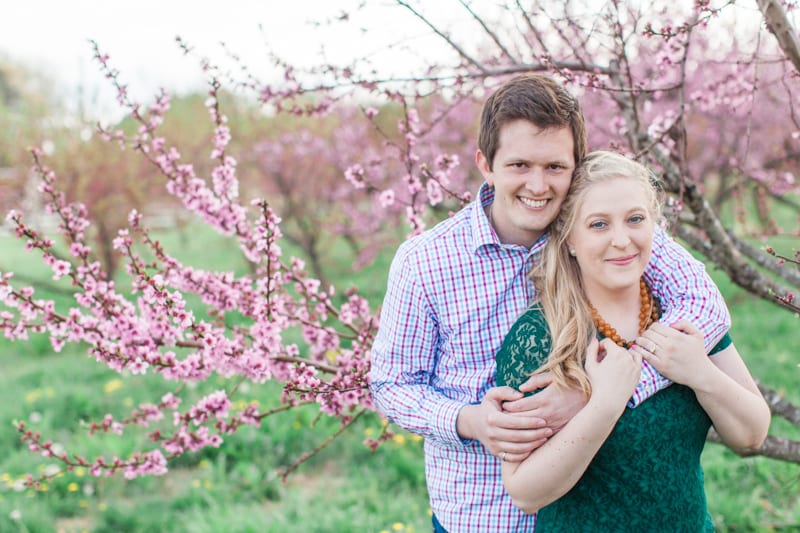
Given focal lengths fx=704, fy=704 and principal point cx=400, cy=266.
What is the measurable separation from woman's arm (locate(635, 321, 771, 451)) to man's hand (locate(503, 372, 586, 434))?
0.19m

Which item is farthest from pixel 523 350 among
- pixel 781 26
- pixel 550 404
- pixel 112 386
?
pixel 112 386

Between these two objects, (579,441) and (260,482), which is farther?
(260,482)

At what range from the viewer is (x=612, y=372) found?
152 cm

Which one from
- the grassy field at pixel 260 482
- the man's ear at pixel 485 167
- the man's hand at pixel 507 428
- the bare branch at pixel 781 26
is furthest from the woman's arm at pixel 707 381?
the grassy field at pixel 260 482

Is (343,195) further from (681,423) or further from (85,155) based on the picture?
(681,423)

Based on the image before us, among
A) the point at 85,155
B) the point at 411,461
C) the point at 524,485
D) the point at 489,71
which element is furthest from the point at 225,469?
the point at 85,155

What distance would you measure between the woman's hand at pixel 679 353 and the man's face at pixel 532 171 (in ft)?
1.27

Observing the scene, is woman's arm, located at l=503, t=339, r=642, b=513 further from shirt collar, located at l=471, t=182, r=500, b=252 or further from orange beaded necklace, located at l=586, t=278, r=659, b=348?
shirt collar, located at l=471, t=182, r=500, b=252

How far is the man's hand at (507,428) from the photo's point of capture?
1.52 meters

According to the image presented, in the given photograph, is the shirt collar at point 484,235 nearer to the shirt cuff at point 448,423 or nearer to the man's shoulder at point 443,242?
the man's shoulder at point 443,242

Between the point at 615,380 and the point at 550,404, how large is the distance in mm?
149

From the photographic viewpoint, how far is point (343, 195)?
33.8ft

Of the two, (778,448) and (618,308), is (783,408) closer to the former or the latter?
(778,448)

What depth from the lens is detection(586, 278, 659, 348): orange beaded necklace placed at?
1.67 metres
